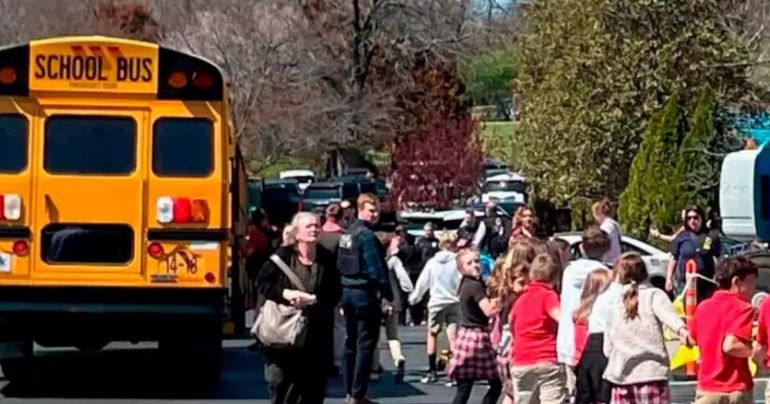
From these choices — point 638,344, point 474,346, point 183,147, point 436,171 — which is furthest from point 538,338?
point 436,171

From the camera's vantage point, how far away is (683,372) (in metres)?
15.3

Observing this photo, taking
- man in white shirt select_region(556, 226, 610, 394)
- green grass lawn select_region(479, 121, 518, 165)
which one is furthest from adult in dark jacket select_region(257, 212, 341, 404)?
green grass lawn select_region(479, 121, 518, 165)

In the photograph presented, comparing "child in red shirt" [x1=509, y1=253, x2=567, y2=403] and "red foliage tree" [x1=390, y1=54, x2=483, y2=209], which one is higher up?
"red foliage tree" [x1=390, y1=54, x2=483, y2=209]

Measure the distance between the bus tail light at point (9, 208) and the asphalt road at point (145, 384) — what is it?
157 centimetres

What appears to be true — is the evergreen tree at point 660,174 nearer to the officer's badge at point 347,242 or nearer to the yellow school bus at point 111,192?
the yellow school bus at point 111,192

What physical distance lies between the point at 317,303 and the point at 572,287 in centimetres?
184

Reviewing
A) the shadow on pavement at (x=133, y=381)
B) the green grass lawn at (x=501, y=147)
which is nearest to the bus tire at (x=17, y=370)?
the shadow on pavement at (x=133, y=381)

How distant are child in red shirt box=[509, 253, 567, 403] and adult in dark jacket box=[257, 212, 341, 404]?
1.19 metres

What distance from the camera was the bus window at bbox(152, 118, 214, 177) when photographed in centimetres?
1495

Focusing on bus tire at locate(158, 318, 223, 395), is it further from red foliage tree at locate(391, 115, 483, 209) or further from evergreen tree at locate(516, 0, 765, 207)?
red foliage tree at locate(391, 115, 483, 209)

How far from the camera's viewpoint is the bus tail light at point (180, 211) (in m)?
14.8

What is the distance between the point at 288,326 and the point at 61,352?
982 cm

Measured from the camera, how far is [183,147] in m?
15.0

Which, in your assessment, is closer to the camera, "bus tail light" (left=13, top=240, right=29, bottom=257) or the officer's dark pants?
the officer's dark pants
